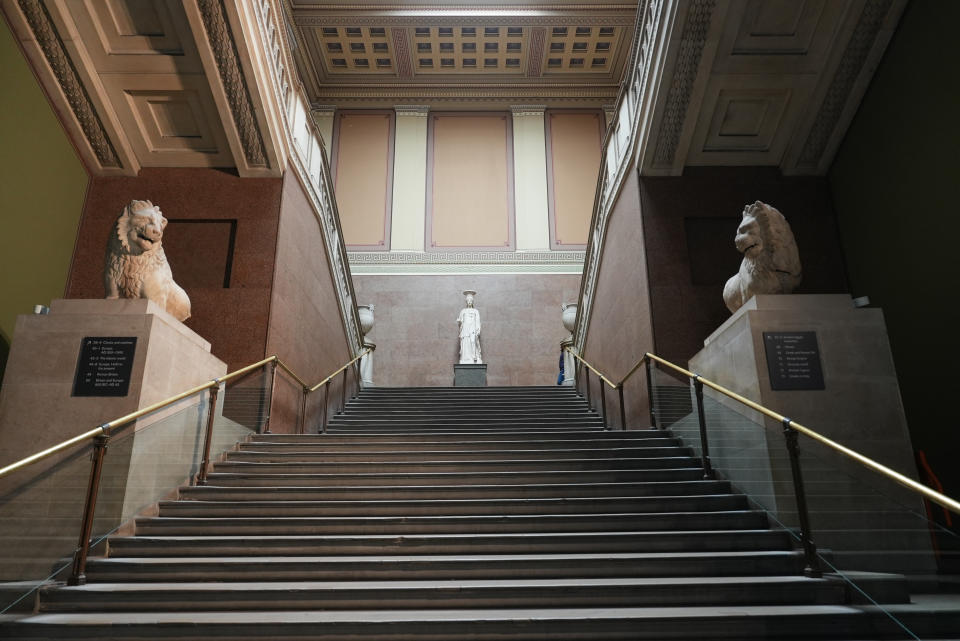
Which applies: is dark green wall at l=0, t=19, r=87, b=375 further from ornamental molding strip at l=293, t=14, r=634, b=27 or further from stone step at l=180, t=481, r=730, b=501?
ornamental molding strip at l=293, t=14, r=634, b=27

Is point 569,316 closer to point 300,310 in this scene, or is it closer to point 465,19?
point 300,310

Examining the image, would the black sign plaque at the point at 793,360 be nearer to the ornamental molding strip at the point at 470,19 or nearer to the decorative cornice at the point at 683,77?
the decorative cornice at the point at 683,77

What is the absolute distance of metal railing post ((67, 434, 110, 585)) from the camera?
393 cm

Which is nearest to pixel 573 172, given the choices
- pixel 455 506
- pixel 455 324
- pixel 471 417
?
pixel 455 324

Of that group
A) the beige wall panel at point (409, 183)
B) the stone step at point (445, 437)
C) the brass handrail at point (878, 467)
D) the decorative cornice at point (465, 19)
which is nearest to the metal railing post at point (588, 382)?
the stone step at point (445, 437)

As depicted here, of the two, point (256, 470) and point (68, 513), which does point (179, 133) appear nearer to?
point (256, 470)

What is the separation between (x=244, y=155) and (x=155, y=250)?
10.6 feet

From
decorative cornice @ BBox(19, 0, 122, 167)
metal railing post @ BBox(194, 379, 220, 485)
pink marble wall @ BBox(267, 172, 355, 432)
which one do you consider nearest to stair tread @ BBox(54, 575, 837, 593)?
metal railing post @ BBox(194, 379, 220, 485)

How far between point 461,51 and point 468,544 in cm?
1566

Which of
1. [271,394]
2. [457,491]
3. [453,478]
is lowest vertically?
[457,491]

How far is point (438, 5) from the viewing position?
16609 mm

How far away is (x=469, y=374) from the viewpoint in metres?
14.2

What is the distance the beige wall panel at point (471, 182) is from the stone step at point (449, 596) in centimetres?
1366

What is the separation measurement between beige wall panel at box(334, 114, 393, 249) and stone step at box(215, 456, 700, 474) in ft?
37.1
